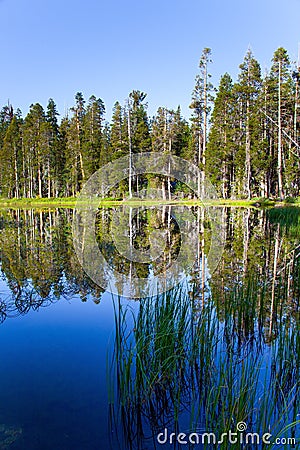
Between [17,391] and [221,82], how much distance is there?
104ft

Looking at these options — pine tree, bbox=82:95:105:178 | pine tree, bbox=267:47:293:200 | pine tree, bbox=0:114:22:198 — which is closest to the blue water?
pine tree, bbox=267:47:293:200

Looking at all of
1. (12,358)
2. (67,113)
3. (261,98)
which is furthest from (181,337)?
(67,113)

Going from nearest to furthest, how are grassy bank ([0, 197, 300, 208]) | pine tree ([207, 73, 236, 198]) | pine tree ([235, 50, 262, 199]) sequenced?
grassy bank ([0, 197, 300, 208])
pine tree ([235, 50, 262, 199])
pine tree ([207, 73, 236, 198])

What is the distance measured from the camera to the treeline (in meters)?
27.1

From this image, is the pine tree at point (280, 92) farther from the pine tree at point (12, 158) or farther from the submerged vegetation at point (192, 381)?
the pine tree at point (12, 158)

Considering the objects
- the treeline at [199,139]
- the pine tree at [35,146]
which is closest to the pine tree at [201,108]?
the treeline at [199,139]

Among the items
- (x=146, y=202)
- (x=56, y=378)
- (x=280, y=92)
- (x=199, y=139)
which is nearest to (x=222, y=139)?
(x=199, y=139)

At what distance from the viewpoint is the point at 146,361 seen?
3.42 m

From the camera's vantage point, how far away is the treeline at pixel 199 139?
27.1 metres

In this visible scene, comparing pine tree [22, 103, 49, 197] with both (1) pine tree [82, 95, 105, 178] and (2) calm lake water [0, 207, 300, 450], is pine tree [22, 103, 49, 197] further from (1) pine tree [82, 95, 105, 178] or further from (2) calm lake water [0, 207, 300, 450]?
(2) calm lake water [0, 207, 300, 450]

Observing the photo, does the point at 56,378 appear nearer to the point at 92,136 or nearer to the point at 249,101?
the point at 249,101

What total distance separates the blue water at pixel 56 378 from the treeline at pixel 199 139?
18929mm

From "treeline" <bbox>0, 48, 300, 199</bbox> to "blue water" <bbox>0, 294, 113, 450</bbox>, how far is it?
62.1ft

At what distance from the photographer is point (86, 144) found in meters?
36.3
